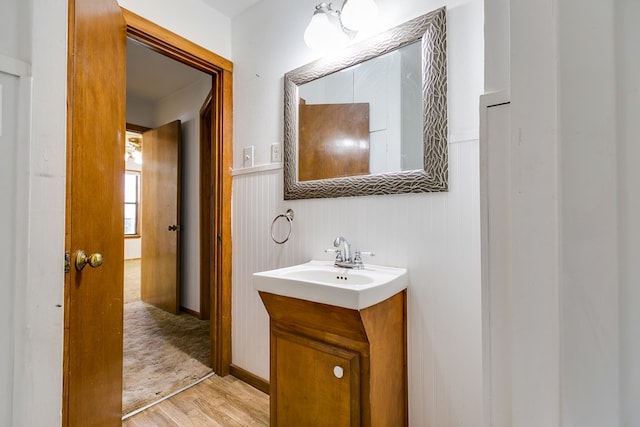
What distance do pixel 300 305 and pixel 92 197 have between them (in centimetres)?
89

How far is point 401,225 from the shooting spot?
1.25 m

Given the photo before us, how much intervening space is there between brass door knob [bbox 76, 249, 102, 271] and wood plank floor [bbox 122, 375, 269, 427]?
98 centimetres

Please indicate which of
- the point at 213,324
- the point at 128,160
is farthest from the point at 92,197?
the point at 128,160

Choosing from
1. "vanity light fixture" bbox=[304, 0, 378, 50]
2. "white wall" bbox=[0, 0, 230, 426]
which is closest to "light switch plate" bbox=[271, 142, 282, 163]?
"vanity light fixture" bbox=[304, 0, 378, 50]

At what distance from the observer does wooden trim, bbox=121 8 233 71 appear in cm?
150

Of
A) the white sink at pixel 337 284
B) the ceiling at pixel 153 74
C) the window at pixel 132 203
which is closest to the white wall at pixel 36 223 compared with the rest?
the white sink at pixel 337 284

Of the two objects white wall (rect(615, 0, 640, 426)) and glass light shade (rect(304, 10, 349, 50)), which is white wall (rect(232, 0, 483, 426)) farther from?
white wall (rect(615, 0, 640, 426))

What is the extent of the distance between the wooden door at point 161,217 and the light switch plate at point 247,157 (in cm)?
146

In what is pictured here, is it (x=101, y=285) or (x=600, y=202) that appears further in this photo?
(x=101, y=285)

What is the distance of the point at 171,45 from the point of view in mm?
1638

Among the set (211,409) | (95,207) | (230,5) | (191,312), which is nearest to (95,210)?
(95,207)

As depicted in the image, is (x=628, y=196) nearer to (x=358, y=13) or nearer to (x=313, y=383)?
(x=313, y=383)

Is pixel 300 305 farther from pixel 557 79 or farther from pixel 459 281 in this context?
pixel 557 79

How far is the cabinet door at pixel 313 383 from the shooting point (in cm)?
102
